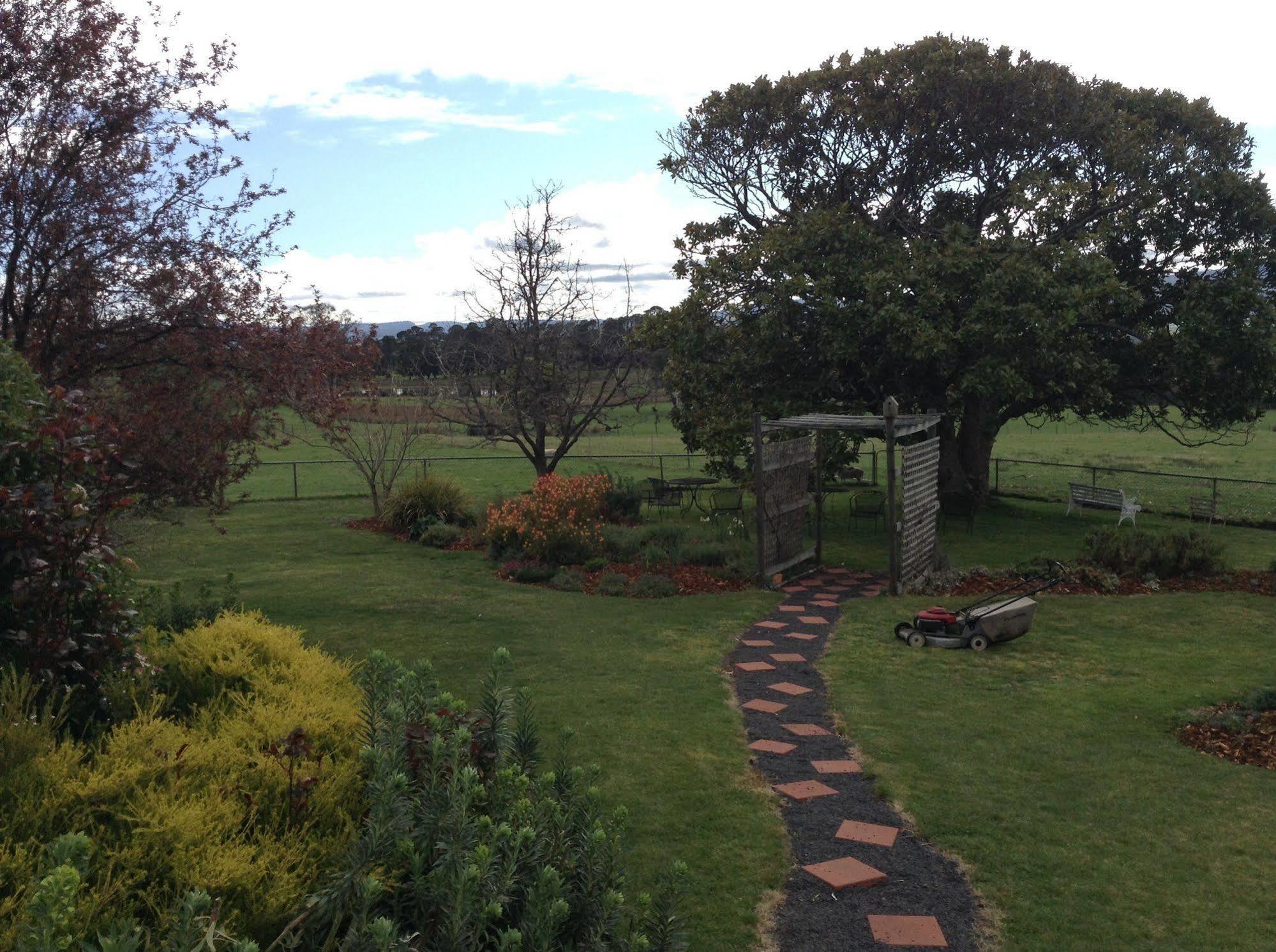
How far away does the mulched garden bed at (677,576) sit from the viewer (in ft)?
38.2

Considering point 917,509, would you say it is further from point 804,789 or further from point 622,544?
point 804,789

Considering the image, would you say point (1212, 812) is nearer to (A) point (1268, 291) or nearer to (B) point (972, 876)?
(B) point (972, 876)

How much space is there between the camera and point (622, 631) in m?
9.45

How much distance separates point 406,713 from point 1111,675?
644cm

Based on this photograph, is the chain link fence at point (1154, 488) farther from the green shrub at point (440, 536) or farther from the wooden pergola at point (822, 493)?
the green shrub at point (440, 536)

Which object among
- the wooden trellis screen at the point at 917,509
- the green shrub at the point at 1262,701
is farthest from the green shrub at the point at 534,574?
the green shrub at the point at 1262,701

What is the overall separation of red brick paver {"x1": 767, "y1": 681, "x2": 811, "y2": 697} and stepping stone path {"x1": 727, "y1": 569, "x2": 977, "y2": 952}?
11 mm

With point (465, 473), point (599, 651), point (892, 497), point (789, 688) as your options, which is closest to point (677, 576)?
point (892, 497)

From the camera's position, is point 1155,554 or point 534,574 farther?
point 534,574

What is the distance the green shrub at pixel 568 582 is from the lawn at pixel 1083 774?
12.4ft

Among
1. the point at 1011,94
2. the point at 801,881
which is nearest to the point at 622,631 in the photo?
the point at 801,881

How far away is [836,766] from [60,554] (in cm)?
447

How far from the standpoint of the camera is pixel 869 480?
2652 cm

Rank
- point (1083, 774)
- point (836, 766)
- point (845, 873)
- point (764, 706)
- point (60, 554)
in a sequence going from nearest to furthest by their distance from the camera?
point (60, 554)
point (845, 873)
point (1083, 774)
point (836, 766)
point (764, 706)
